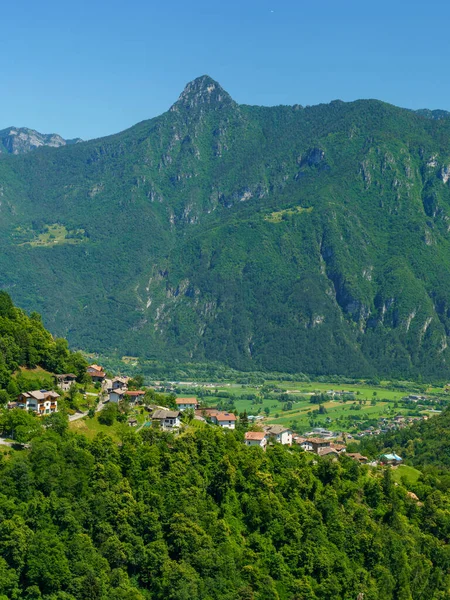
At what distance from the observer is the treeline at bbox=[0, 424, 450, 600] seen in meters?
77.4

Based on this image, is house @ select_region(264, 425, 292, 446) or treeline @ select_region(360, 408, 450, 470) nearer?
house @ select_region(264, 425, 292, 446)

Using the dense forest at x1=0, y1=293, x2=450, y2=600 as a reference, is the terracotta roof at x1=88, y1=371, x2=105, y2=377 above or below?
above

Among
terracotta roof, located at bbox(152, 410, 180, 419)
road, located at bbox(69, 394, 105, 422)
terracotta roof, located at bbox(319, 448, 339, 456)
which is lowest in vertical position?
terracotta roof, located at bbox(319, 448, 339, 456)

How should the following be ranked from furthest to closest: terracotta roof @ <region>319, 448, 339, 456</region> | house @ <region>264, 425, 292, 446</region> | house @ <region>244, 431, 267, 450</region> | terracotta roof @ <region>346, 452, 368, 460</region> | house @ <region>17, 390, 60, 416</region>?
1. terracotta roof @ <region>346, 452, 368, 460</region>
2. terracotta roof @ <region>319, 448, 339, 456</region>
3. house @ <region>264, 425, 292, 446</region>
4. house @ <region>244, 431, 267, 450</region>
5. house @ <region>17, 390, 60, 416</region>

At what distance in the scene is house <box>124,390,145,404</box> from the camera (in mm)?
114688

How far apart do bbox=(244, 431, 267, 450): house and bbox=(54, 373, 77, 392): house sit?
21.3 meters

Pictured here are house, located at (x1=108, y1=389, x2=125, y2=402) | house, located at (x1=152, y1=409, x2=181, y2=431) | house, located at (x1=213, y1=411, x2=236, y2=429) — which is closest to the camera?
house, located at (x1=152, y1=409, x2=181, y2=431)

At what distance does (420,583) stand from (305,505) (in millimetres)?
13225

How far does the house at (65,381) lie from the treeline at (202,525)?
14032 mm

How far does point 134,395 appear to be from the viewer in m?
116

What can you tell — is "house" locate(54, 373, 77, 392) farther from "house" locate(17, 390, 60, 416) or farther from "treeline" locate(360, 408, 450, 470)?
"treeline" locate(360, 408, 450, 470)

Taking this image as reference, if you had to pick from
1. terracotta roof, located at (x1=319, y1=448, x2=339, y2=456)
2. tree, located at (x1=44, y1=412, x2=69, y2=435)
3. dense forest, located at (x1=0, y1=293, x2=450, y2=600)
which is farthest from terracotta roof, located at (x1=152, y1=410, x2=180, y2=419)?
terracotta roof, located at (x1=319, y1=448, x2=339, y2=456)

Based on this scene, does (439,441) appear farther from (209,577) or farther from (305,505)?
(209,577)

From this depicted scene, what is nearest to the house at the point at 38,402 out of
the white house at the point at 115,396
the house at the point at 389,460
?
the white house at the point at 115,396
